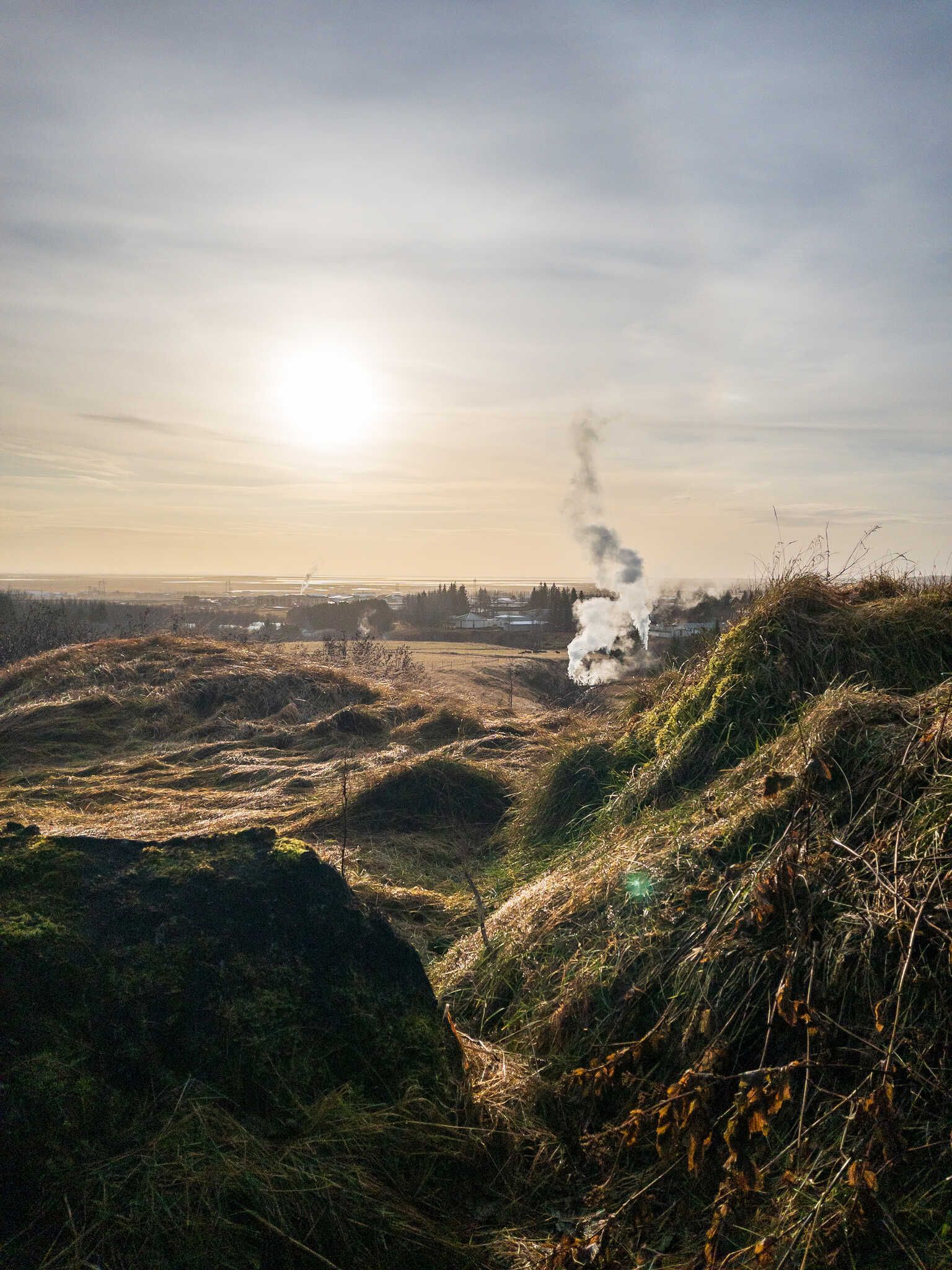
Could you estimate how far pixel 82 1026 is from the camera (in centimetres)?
254

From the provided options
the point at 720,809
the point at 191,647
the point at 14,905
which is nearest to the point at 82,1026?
the point at 14,905

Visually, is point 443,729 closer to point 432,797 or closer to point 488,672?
point 432,797

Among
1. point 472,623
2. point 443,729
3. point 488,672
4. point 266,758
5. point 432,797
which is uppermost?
point 472,623

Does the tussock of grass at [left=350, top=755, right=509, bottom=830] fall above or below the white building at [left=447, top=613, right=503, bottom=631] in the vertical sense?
below

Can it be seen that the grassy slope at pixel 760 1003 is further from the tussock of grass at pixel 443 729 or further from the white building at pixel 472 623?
the white building at pixel 472 623

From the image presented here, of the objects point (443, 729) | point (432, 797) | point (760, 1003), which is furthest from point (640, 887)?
point (443, 729)

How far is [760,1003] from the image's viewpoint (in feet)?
9.73

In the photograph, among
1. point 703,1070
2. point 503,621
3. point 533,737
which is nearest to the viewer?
point 703,1070

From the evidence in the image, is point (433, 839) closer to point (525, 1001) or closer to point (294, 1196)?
point (525, 1001)

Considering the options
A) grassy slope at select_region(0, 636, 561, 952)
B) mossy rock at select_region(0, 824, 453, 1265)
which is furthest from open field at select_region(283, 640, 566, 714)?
mossy rock at select_region(0, 824, 453, 1265)

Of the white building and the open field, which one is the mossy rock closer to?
the open field

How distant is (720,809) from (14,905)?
321 centimetres

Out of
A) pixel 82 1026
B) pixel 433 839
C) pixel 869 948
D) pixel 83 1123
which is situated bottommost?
pixel 433 839

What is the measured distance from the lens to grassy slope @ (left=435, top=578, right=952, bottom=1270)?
2.28m
